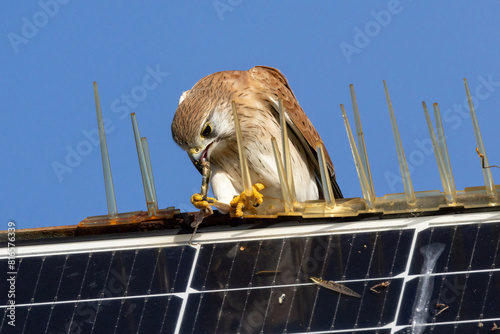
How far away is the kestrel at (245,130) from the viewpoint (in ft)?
44.4

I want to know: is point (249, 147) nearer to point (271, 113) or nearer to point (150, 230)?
point (271, 113)

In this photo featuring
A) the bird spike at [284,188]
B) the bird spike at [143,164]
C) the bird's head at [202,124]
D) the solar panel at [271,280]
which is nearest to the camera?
the solar panel at [271,280]

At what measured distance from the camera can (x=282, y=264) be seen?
36.8 feet

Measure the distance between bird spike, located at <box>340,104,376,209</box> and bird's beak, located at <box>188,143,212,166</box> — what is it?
2.28m

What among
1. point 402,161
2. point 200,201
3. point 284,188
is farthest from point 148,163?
point 402,161

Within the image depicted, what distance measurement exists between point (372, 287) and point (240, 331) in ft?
4.97

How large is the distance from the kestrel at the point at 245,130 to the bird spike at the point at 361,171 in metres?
1.63

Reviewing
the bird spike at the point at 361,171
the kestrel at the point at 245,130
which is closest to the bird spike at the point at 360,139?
the bird spike at the point at 361,171

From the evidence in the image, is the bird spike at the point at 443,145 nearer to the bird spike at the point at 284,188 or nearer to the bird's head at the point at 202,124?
the bird spike at the point at 284,188

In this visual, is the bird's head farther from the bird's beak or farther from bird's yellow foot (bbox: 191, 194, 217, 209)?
bird's yellow foot (bbox: 191, 194, 217, 209)

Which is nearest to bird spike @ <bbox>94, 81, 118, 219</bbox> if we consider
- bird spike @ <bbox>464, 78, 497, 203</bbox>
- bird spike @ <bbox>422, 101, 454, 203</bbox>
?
bird spike @ <bbox>422, 101, 454, 203</bbox>

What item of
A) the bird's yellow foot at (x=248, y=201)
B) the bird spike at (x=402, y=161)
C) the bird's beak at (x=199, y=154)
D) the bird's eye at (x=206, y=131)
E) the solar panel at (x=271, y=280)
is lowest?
the solar panel at (x=271, y=280)

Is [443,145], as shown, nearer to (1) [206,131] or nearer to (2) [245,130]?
(2) [245,130]

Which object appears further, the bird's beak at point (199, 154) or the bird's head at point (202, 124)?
the bird's beak at point (199, 154)
